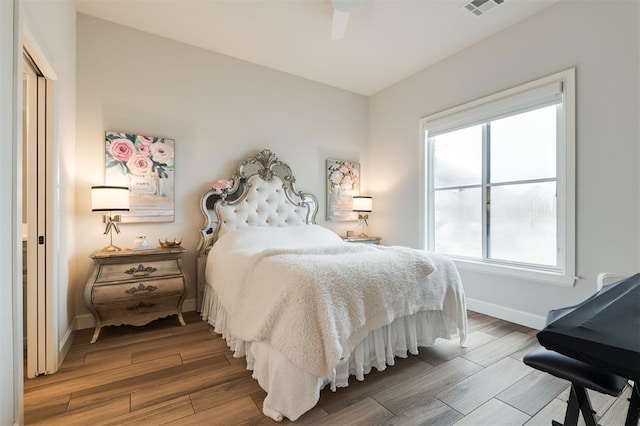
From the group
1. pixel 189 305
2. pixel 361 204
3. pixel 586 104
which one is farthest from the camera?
pixel 361 204

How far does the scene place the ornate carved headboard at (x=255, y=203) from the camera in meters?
3.24

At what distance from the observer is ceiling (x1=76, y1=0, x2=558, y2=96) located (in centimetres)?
264

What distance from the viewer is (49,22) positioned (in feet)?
→ 6.29

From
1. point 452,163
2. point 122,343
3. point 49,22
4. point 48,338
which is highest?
point 49,22

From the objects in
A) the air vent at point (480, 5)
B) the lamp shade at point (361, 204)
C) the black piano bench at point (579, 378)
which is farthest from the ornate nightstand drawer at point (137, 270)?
the air vent at point (480, 5)

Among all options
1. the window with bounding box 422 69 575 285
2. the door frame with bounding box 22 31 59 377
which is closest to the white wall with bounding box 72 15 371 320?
the door frame with bounding box 22 31 59 377

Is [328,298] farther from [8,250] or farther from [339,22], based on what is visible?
[339,22]

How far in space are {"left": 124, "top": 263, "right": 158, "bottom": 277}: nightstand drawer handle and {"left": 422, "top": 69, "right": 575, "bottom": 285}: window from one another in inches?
124

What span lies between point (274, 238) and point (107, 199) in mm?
1525

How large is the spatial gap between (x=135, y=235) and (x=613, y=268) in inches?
167

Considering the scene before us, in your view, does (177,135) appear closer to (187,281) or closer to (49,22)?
(49,22)

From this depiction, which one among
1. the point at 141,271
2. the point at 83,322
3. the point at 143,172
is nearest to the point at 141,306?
the point at 141,271

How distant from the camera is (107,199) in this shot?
2.53 m

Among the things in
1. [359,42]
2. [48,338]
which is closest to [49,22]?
[48,338]
